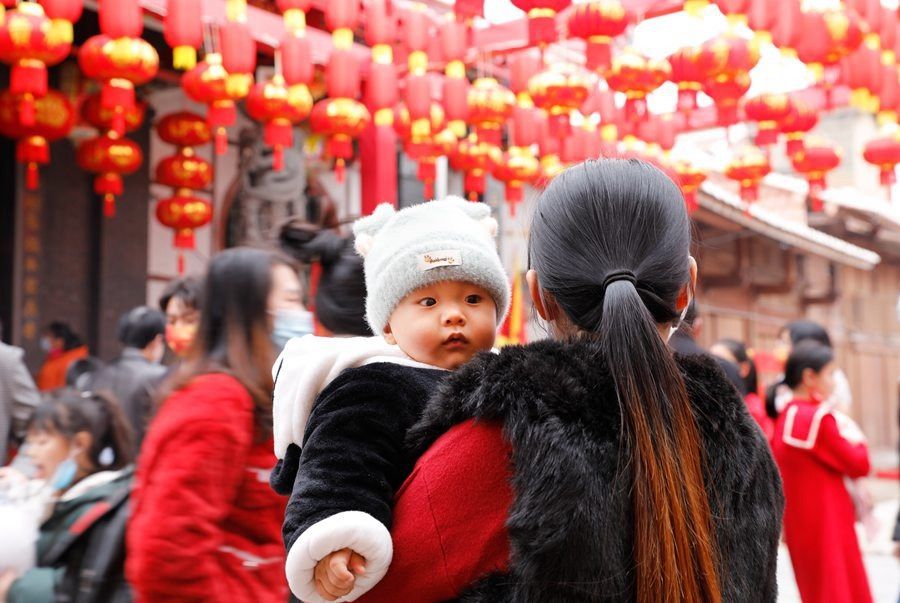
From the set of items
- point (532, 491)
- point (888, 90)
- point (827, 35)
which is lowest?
point (532, 491)

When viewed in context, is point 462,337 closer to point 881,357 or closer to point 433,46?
point 433,46

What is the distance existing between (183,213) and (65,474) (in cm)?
492

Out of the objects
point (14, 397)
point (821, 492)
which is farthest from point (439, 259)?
point (821, 492)

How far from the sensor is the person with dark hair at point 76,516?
2555 millimetres

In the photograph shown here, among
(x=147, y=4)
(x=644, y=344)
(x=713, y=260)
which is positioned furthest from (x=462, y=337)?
(x=713, y=260)

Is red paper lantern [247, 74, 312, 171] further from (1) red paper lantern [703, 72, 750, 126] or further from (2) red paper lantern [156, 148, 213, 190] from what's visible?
(1) red paper lantern [703, 72, 750, 126]

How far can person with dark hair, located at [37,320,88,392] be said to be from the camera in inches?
286

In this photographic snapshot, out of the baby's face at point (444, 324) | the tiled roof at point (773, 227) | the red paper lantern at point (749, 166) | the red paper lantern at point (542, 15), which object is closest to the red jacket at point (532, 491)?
the baby's face at point (444, 324)

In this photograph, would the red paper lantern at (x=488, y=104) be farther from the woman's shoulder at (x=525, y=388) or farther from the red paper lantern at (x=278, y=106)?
the woman's shoulder at (x=525, y=388)

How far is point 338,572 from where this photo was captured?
1.31 meters

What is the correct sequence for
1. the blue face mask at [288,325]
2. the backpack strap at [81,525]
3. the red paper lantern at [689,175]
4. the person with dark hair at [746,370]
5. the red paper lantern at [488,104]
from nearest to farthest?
the blue face mask at [288,325], the backpack strap at [81,525], the person with dark hair at [746,370], the red paper lantern at [488,104], the red paper lantern at [689,175]

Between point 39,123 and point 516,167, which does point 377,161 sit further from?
point 39,123

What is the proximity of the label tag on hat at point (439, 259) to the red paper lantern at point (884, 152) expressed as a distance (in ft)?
25.4

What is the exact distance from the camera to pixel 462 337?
1.61 m
